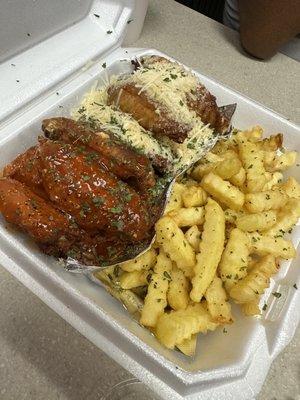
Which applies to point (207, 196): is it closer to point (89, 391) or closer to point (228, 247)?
point (228, 247)

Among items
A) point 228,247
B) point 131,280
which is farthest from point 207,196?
point 131,280

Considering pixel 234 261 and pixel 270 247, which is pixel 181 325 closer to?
pixel 234 261

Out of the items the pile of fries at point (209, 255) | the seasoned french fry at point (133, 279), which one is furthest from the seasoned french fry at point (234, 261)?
the seasoned french fry at point (133, 279)

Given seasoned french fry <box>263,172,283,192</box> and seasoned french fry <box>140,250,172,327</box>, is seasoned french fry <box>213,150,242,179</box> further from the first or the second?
seasoned french fry <box>140,250,172,327</box>

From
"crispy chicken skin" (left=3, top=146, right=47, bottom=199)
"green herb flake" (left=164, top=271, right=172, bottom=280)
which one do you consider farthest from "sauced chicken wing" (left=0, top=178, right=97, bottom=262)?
"green herb flake" (left=164, top=271, right=172, bottom=280)

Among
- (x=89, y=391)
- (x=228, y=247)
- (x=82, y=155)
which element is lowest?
(x=89, y=391)
